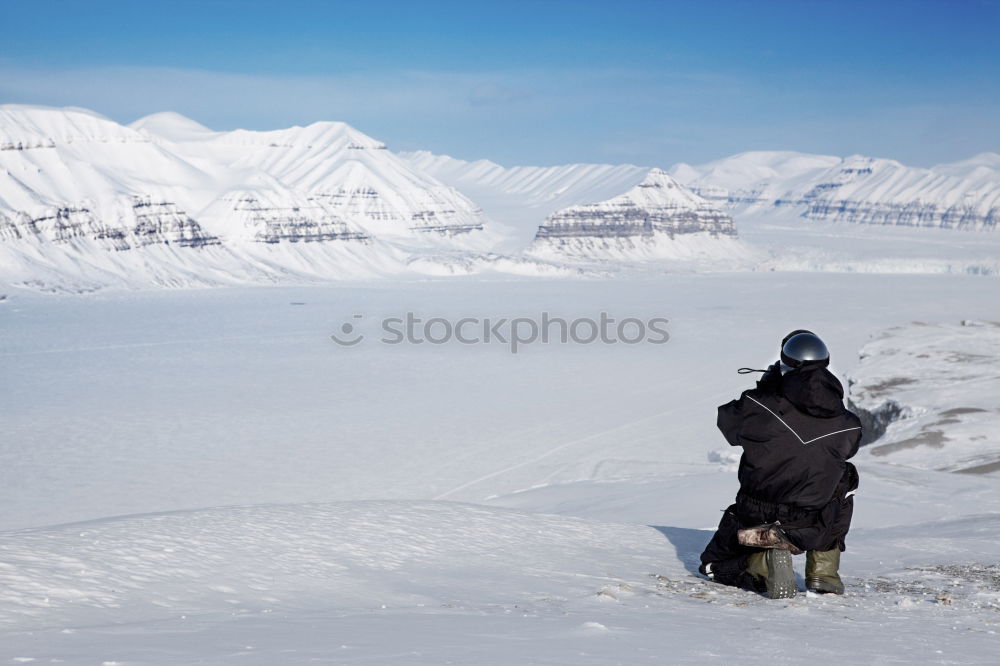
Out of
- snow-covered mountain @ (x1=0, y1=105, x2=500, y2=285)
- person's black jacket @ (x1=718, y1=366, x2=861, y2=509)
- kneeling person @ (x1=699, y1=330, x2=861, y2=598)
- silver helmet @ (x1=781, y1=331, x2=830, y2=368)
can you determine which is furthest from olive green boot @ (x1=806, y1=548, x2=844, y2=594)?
snow-covered mountain @ (x1=0, y1=105, x2=500, y2=285)

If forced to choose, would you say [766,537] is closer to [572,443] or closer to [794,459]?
[794,459]

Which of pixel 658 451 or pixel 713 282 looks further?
pixel 713 282

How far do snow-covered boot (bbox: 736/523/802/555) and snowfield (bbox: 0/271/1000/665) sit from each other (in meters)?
0.35

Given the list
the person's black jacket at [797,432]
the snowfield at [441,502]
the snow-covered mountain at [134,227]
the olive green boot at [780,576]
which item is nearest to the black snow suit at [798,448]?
the person's black jacket at [797,432]

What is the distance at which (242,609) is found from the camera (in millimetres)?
5734

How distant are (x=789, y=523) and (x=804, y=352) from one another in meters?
0.98

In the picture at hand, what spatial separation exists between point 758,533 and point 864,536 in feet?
14.2

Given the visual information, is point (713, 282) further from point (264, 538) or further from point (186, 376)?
point (264, 538)

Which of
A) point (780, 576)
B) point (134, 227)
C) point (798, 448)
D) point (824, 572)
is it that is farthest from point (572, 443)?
point (134, 227)

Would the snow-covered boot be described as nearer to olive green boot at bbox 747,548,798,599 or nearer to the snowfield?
olive green boot at bbox 747,548,798,599

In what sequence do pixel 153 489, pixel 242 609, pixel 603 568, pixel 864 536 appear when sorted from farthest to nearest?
pixel 153 489
pixel 864 536
pixel 603 568
pixel 242 609

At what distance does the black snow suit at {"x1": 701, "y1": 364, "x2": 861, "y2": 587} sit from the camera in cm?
589

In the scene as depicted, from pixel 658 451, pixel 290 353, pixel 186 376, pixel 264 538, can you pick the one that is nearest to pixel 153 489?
pixel 658 451

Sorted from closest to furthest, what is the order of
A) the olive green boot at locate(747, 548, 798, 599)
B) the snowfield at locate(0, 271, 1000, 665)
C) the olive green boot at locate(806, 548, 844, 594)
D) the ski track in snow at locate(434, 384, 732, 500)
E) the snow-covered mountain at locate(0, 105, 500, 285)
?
the snowfield at locate(0, 271, 1000, 665), the olive green boot at locate(747, 548, 798, 599), the olive green boot at locate(806, 548, 844, 594), the ski track in snow at locate(434, 384, 732, 500), the snow-covered mountain at locate(0, 105, 500, 285)
